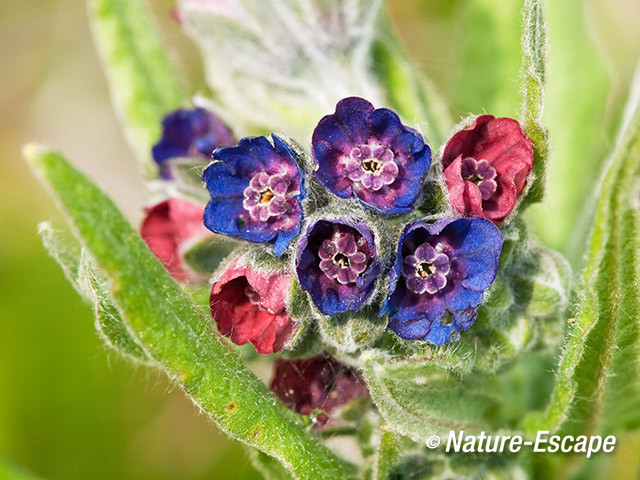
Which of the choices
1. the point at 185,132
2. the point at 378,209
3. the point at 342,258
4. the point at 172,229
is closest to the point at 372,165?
the point at 378,209

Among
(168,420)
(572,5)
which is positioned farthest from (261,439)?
(168,420)

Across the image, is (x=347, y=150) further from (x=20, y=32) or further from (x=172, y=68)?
(x=20, y=32)

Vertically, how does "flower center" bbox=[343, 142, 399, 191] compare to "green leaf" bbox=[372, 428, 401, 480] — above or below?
above

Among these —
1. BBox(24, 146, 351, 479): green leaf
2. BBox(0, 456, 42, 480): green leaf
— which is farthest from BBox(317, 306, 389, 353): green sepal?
BBox(0, 456, 42, 480): green leaf

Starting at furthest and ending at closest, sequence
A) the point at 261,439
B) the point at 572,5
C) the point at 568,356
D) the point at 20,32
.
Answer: the point at 20,32
the point at 572,5
the point at 568,356
the point at 261,439

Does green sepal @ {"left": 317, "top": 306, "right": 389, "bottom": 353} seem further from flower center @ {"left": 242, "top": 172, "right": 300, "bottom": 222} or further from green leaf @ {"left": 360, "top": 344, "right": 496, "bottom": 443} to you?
flower center @ {"left": 242, "top": 172, "right": 300, "bottom": 222}

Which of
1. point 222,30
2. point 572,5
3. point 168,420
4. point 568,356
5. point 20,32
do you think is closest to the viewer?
point 568,356
